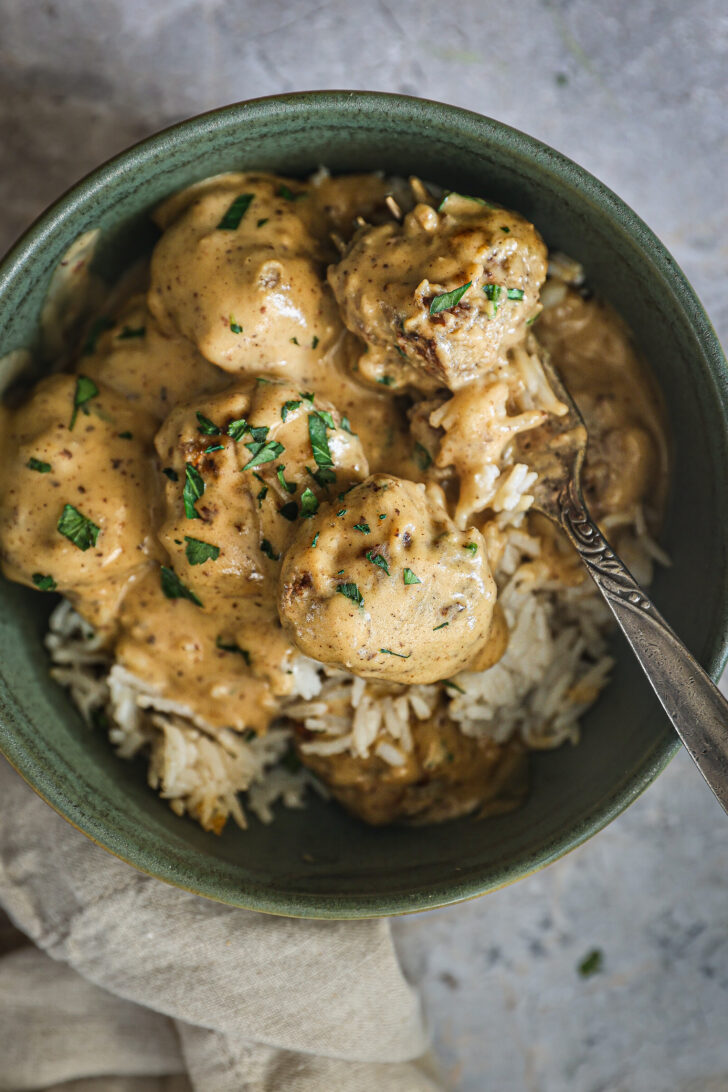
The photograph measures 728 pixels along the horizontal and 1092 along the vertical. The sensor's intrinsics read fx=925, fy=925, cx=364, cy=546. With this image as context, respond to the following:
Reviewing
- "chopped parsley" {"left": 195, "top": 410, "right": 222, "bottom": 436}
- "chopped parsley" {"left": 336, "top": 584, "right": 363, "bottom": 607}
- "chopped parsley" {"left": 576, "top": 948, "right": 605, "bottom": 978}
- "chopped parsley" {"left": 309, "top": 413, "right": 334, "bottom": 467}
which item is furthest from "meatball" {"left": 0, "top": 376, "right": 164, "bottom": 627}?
"chopped parsley" {"left": 576, "top": 948, "right": 605, "bottom": 978}

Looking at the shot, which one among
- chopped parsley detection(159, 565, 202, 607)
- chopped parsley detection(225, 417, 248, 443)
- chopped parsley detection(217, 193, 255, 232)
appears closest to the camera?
chopped parsley detection(225, 417, 248, 443)

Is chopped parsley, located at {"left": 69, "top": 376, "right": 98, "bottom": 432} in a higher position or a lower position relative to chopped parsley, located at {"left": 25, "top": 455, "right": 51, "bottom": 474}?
higher

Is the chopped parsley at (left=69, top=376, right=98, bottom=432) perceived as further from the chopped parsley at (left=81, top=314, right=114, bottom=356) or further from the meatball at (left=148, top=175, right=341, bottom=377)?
the meatball at (left=148, top=175, right=341, bottom=377)

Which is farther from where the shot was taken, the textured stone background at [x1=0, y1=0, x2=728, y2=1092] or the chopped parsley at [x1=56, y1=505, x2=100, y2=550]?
the textured stone background at [x1=0, y1=0, x2=728, y2=1092]

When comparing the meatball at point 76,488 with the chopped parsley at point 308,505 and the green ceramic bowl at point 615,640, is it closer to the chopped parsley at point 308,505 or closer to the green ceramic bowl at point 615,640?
the green ceramic bowl at point 615,640

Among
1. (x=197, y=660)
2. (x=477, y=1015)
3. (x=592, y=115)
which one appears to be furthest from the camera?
(x=477, y=1015)

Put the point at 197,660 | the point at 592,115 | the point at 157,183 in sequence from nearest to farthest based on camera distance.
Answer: the point at 157,183 < the point at 197,660 < the point at 592,115

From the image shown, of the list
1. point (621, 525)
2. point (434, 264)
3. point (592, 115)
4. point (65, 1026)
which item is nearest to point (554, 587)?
point (621, 525)

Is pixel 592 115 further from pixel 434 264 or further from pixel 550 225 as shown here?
pixel 434 264
